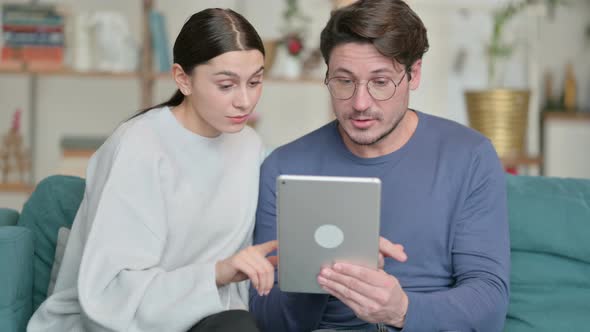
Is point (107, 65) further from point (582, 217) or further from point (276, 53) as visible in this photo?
point (582, 217)

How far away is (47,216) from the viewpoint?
6.32 ft

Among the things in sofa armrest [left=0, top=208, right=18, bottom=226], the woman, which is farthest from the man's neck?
sofa armrest [left=0, top=208, right=18, bottom=226]

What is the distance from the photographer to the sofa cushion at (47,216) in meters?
1.88

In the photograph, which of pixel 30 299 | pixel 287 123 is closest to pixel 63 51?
pixel 287 123

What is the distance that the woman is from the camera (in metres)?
1.51

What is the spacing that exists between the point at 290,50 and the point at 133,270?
2467mm

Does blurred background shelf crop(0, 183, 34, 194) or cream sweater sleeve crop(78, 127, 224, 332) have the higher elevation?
cream sweater sleeve crop(78, 127, 224, 332)

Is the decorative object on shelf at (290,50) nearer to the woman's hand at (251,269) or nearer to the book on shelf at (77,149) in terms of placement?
the book on shelf at (77,149)

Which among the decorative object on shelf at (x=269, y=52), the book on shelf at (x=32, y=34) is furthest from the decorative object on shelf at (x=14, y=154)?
the decorative object on shelf at (x=269, y=52)

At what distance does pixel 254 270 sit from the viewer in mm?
1450

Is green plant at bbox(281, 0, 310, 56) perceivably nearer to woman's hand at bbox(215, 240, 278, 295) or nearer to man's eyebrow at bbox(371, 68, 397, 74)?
man's eyebrow at bbox(371, 68, 397, 74)

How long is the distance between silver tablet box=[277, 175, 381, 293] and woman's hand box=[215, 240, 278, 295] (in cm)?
4

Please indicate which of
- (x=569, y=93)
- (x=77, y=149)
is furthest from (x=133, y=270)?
(x=569, y=93)

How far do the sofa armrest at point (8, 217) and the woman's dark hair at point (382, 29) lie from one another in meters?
0.90
